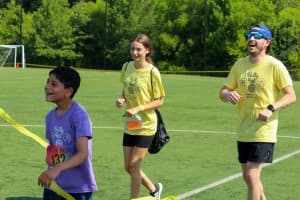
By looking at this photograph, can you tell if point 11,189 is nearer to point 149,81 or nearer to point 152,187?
point 152,187

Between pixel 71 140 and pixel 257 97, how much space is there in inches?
99.6

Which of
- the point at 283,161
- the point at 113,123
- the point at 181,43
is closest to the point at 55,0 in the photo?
the point at 181,43

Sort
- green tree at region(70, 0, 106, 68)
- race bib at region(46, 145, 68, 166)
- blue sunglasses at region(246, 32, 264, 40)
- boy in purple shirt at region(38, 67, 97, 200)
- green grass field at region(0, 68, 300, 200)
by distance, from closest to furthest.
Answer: boy in purple shirt at region(38, 67, 97, 200) < race bib at region(46, 145, 68, 166) < blue sunglasses at region(246, 32, 264, 40) < green grass field at region(0, 68, 300, 200) < green tree at region(70, 0, 106, 68)

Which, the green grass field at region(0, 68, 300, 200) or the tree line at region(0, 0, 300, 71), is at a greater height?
the green grass field at region(0, 68, 300, 200)

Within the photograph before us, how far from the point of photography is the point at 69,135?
5.00m

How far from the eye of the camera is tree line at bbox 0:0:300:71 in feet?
213

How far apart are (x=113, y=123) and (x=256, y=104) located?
30.4 feet

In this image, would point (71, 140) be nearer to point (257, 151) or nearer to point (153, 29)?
point (257, 151)

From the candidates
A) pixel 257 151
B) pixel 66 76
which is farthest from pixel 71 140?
pixel 257 151

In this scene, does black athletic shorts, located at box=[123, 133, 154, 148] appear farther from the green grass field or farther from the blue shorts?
the blue shorts

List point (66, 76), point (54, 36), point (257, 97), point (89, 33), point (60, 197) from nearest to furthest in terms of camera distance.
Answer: point (66, 76) < point (60, 197) < point (257, 97) < point (89, 33) < point (54, 36)

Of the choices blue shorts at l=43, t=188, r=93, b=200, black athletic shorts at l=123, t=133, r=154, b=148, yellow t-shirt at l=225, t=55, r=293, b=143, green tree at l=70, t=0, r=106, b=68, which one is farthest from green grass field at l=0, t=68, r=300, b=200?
green tree at l=70, t=0, r=106, b=68

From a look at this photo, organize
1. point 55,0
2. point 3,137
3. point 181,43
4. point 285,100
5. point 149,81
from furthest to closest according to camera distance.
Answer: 1. point 55,0
2. point 181,43
3. point 3,137
4. point 149,81
5. point 285,100

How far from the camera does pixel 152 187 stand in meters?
8.23
